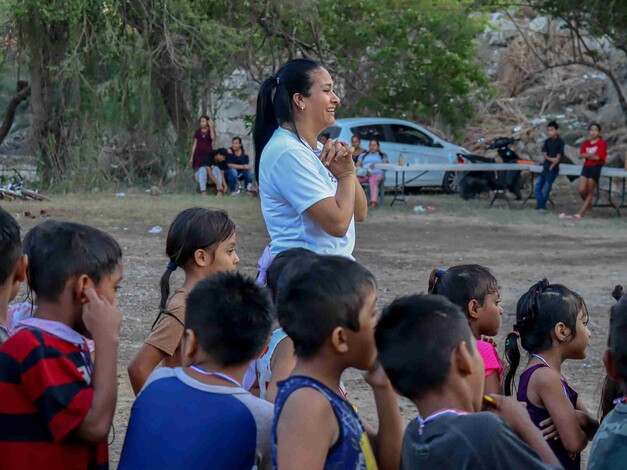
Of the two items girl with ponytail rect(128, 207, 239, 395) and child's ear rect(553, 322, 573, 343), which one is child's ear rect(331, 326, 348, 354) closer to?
girl with ponytail rect(128, 207, 239, 395)

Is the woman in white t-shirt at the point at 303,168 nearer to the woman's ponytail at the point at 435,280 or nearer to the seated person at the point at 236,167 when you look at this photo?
the woman's ponytail at the point at 435,280

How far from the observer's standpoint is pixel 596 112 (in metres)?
26.8

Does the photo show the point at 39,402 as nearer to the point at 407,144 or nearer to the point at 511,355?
the point at 511,355

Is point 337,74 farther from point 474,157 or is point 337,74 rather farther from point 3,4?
point 3,4

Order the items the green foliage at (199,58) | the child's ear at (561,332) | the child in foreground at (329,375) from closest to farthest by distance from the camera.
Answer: the child in foreground at (329,375) → the child's ear at (561,332) → the green foliage at (199,58)

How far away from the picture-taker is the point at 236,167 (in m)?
21.5

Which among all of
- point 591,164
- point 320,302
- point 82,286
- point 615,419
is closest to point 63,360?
point 82,286

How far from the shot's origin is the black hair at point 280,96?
375 centimetres

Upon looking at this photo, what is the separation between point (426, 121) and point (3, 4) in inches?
501

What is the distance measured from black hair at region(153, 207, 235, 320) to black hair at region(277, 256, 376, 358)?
43.4 inches

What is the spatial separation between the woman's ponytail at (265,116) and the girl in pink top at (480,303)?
2.94 ft

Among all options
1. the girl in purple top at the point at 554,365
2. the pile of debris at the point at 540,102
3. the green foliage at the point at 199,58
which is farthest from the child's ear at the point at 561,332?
the pile of debris at the point at 540,102

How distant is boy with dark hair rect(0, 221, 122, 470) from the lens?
2518 mm

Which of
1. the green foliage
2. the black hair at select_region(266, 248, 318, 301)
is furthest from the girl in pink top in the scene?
the green foliage
